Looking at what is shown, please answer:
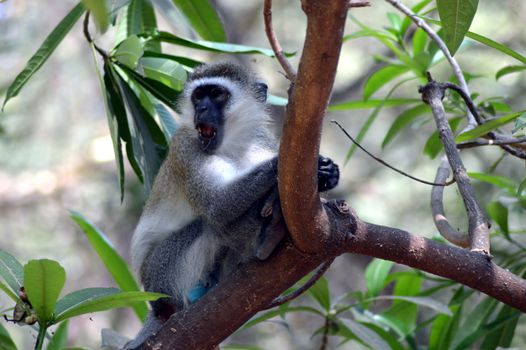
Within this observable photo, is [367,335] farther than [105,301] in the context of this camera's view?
Yes

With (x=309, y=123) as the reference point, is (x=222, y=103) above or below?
above

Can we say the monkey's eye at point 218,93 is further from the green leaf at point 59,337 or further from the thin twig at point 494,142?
the green leaf at point 59,337

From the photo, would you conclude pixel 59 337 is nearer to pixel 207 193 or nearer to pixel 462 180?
pixel 207 193

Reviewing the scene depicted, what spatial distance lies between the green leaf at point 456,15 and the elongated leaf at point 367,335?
170 centimetres

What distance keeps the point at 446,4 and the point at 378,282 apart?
2304mm

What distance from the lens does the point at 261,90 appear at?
4262 mm

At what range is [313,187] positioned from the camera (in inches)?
93.4

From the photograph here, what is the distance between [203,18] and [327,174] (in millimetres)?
1600

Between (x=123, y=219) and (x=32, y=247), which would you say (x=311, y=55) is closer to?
(x=123, y=219)

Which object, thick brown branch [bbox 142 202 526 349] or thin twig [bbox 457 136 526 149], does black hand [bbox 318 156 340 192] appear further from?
thin twig [bbox 457 136 526 149]

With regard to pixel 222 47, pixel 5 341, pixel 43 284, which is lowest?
pixel 5 341

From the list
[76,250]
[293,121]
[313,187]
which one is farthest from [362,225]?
[76,250]

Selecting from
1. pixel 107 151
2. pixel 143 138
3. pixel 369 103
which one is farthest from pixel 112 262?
pixel 107 151

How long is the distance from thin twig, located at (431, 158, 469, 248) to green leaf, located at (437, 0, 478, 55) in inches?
41.4
